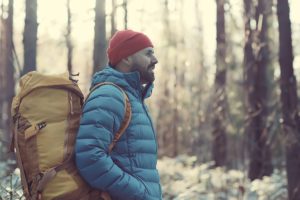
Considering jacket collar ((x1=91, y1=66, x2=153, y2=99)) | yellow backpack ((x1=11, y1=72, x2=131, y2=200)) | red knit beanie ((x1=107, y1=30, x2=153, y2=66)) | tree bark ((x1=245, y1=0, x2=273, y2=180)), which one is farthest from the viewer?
tree bark ((x1=245, y1=0, x2=273, y2=180))

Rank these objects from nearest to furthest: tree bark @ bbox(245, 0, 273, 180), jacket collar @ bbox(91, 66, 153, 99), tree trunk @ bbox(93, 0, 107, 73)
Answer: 1. jacket collar @ bbox(91, 66, 153, 99)
2. tree trunk @ bbox(93, 0, 107, 73)
3. tree bark @ bbox(245, 0, 273, 180)

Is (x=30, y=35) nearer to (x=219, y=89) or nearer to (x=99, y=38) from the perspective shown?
(x=99, y=38)

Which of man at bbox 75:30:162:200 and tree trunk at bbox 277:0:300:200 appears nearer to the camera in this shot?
man at bbox 75:30:162:200

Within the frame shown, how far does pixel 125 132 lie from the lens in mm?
3299

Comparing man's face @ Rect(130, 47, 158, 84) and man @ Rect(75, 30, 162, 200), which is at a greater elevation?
man's face @ Rect(130, 47, 158, 84)

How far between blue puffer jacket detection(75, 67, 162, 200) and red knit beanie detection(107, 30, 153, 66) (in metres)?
0.11

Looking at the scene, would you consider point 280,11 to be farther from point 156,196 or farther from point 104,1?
point 156,196

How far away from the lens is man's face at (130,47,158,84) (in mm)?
3508

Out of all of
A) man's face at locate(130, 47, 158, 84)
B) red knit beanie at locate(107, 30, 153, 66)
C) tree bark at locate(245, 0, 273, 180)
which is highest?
red knit beanie at locate(107, 30, 153, 66)

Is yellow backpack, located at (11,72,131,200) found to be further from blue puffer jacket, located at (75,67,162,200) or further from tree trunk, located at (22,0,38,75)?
tree trunk, located at (22,0,38,75)

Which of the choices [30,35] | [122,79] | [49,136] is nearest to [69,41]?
[30,35]

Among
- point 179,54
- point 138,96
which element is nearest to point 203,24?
point 179,54

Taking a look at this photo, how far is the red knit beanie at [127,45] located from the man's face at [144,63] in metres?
0.03

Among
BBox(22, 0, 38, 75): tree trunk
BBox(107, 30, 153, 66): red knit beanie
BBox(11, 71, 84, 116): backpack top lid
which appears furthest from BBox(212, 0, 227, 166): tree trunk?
BBox(11, 71, 84, 116): backpack top lid
